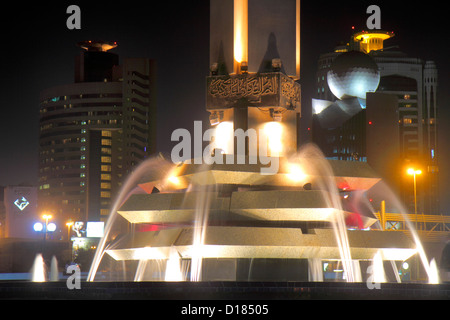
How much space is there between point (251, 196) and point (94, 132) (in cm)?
13199

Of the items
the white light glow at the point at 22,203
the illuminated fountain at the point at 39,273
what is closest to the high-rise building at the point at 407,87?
the white light glow at the point at 22,203

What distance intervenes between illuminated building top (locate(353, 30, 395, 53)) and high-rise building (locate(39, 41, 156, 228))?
56.2m

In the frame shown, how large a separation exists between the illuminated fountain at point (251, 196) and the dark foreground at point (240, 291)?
327 cm

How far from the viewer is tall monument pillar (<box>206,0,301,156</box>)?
25.8 metres

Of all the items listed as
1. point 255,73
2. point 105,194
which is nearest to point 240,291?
point 255,73

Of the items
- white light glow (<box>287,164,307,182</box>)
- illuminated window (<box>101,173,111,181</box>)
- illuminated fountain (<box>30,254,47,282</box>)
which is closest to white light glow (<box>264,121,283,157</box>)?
white light glow (<box>287,164,307,182</box>)

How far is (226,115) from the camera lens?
26344 mm

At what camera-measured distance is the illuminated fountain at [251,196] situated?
21.9 m

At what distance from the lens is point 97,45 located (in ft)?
543

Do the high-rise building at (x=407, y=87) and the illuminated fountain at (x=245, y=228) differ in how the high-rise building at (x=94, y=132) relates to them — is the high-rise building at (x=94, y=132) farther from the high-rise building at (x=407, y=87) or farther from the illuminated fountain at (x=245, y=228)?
the illuminated fountain at (x=245, y=228)

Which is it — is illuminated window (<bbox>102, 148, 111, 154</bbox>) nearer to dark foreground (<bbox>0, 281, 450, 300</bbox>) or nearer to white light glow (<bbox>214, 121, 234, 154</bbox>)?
white light glow (<bbox>214, 121, 234, 154</bbox>)

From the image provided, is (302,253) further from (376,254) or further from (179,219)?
(179,219)
